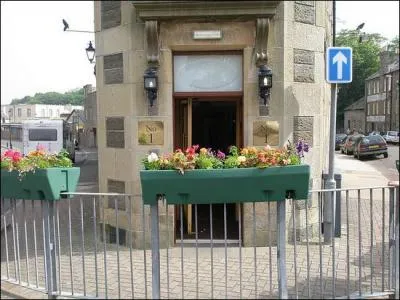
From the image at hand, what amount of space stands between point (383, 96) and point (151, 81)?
53.2m

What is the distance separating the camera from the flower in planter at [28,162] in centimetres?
423

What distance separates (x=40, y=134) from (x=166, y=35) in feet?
74.3

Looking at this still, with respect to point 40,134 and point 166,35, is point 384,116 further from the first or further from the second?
point 166,35

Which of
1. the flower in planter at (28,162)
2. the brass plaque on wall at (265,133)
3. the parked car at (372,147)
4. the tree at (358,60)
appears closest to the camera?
the flower in planter at (28,162)

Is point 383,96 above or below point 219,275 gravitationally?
above

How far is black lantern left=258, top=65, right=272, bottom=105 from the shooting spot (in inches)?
244

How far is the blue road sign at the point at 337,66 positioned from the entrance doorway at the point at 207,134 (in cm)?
149

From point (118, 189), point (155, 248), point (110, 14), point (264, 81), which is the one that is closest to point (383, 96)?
point (264, 81)

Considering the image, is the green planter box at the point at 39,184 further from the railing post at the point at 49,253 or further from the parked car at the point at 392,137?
the parked car at the point at 392,137

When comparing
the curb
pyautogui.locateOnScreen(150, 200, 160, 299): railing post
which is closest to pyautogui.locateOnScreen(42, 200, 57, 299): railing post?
the curb

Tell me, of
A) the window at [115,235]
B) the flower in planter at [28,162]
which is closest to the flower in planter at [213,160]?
the flower in planter at [28,162]

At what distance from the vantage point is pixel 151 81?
6211mm

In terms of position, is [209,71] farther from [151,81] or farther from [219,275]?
[219,275]

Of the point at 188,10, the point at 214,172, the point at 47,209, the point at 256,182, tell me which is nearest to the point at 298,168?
the point at 256,182
